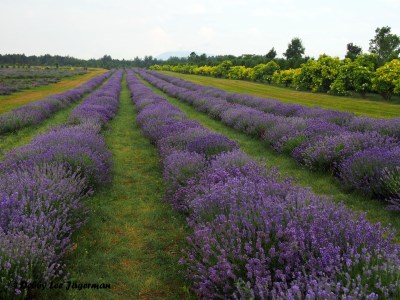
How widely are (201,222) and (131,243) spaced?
1.31m

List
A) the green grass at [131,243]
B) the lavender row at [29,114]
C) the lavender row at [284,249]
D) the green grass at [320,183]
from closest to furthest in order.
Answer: the lavender row at [284,249] → the green grass at [131,243] → the green grass at [320,183] → the lavender row at [29,114]

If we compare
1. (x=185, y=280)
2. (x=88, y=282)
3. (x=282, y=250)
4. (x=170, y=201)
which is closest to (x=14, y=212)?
(x=88, y=282)

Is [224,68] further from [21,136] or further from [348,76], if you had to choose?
[21,136]

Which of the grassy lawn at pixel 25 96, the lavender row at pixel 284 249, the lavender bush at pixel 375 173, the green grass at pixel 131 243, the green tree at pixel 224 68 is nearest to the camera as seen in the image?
the lavender row at pixel 284 249

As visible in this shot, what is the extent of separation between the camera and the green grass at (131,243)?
3578 mm

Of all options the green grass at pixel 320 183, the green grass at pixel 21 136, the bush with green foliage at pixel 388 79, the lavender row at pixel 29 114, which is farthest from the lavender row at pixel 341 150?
the bush with green foliage at pixel 388 79

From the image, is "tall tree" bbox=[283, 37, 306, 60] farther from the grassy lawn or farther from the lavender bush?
the lavender bush

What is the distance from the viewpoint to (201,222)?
371 centimetres

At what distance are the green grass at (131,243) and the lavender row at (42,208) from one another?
0.23m

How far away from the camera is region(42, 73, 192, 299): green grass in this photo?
3.58 meters

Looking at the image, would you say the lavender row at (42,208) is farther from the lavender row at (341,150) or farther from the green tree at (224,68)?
the green tree at (224,68)

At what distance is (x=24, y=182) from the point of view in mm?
4281

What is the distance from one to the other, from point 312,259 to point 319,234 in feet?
1.16

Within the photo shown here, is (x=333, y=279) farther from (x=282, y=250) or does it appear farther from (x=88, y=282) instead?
(x=88, y=282)
